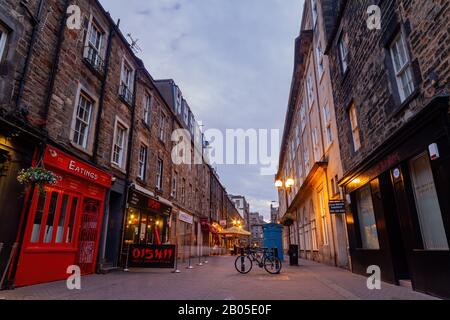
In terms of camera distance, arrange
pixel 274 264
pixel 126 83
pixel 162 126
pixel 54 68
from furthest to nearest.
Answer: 1. pixel 162 126
2. pixel 126 83
3. pixel 274 264
4. pixel 54 68

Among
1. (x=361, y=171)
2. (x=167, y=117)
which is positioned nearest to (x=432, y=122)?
(x=361, y=171)

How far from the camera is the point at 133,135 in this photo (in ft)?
45.3

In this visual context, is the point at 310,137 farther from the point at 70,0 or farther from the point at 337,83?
the point at 70,0

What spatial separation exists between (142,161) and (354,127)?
10514mm

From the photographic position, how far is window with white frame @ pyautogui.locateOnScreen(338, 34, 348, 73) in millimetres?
11230

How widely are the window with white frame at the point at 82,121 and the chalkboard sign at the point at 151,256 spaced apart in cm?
449

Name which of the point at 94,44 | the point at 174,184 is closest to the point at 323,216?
the point at 174,184

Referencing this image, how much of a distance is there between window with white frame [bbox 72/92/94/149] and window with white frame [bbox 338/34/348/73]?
10174 millimetres

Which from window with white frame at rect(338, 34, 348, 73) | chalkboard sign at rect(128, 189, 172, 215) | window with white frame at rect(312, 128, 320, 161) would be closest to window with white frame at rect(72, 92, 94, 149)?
chalkboard sign at rect(128, 189, 172, 215)

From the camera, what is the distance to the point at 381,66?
8.08 m

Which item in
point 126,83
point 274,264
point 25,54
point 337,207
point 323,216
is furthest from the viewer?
point 323,216

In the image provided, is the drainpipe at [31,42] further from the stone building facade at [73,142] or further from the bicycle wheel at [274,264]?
the bicycle wheel at [274,264]

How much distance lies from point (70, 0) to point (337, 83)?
10.9 m

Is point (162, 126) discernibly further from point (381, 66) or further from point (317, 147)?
point (381, 66)
